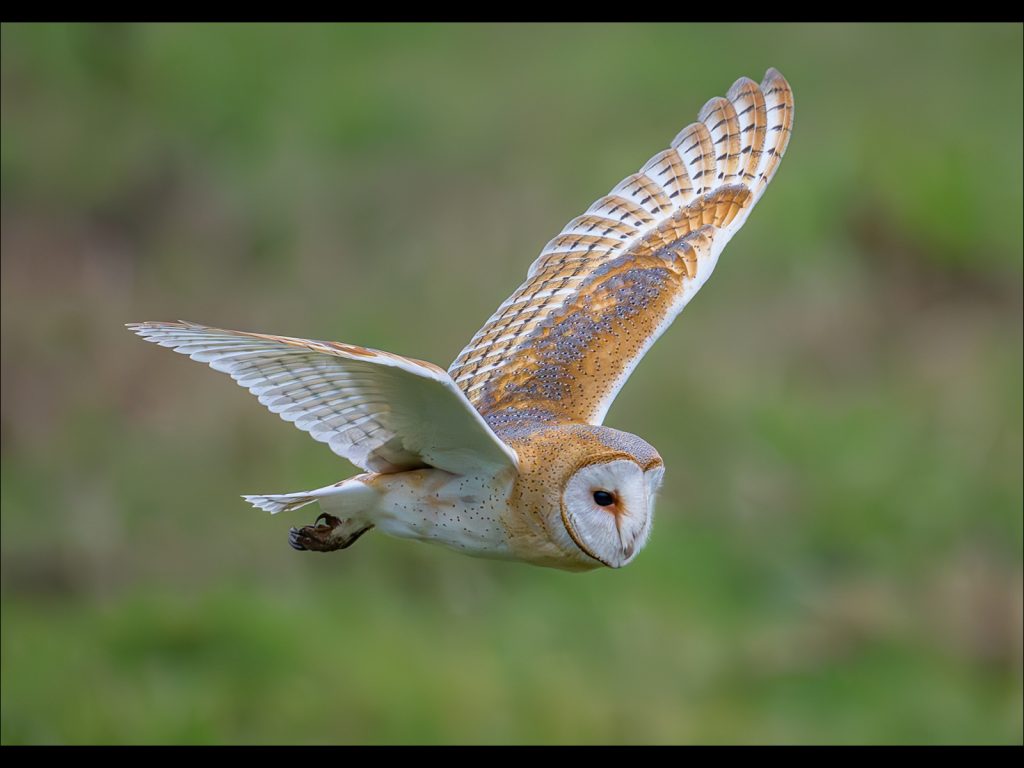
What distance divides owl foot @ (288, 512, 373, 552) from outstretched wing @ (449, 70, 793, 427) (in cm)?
59

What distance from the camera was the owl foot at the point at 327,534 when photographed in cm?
680

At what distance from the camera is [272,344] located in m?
5.88

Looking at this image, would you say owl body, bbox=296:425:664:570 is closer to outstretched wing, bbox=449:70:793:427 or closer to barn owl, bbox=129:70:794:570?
barn owl, bbox=129:70:794:570

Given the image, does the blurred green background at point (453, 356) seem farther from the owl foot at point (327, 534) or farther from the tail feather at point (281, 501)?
the tail feather at point (281, 501)

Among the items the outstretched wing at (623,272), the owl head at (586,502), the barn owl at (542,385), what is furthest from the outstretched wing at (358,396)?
the outstretched wing at (623,272)

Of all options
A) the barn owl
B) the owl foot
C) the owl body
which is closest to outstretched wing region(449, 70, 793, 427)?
the barn owl

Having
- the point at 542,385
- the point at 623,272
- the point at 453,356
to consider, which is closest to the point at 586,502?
the point at 542,385

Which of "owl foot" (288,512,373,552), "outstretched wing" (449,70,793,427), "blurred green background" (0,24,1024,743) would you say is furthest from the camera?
"blurred green background" (0,24,1024,743)

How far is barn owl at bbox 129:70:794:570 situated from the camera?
20.3ft

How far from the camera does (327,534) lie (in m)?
6.82

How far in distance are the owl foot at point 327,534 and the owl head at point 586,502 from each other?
60 centimetres

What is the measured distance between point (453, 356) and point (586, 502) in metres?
8.45

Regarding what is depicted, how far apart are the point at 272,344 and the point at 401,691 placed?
942 cm

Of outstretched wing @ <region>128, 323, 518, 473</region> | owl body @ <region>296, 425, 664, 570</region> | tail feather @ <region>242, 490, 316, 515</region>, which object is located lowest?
tail feather @ <region>242, 490, 316, 515</region>
